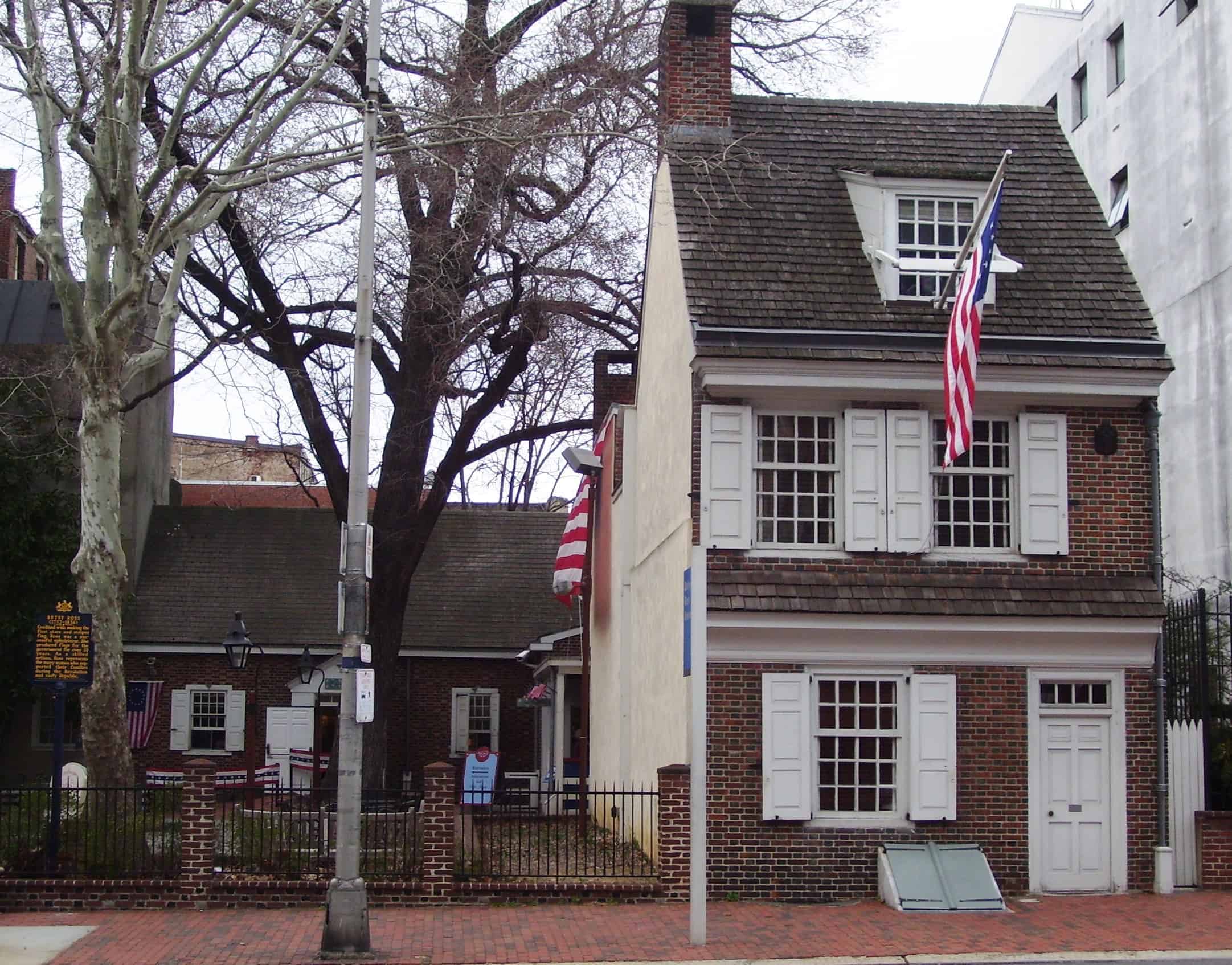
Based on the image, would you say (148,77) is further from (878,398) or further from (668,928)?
(668,928)

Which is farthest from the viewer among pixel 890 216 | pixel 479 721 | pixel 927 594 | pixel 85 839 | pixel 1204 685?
pixel 479 721

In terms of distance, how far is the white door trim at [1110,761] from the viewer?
1530cm

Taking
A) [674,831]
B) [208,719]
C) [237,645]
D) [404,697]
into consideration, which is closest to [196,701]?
[208,719]

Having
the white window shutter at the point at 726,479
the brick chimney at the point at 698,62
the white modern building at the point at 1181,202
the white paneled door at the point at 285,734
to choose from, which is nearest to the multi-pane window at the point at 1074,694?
the white window shutter at the point at 726,479

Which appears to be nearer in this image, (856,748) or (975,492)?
(856,748)

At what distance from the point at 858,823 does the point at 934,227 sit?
6860 mm

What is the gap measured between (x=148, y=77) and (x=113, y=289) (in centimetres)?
269

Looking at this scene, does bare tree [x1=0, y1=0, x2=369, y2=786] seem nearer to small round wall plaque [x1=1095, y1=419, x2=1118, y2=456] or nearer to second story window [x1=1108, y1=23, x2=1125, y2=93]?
small round wall plaque [x1=1095, y1=419, x2=1118, y2=456]

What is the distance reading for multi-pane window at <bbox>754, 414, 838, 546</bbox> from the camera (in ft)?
51.2

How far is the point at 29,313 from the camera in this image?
29641mm

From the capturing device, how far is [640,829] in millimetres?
17594

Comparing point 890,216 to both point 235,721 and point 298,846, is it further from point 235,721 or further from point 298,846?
point 235,721

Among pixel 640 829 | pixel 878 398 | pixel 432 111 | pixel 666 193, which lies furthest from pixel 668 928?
pixel 432 111

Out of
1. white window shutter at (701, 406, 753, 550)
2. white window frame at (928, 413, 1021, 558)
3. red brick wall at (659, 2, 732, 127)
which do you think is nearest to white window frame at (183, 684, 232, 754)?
red brick wall at (659, 2, 732, 127)
